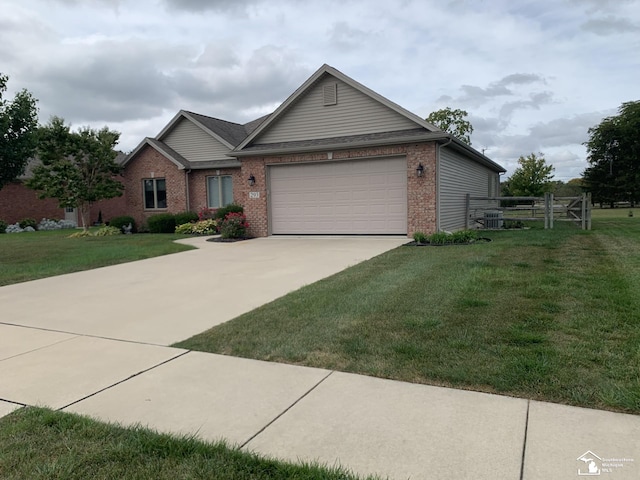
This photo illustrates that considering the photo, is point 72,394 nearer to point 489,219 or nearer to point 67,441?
point 67,441

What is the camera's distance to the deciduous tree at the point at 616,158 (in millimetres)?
51844

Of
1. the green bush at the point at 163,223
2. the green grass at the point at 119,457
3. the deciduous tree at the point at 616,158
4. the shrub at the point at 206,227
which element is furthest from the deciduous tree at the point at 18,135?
the deciduous tree at the point at 616,158

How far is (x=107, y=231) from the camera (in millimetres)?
20094

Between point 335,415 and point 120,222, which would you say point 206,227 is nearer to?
point 120,222

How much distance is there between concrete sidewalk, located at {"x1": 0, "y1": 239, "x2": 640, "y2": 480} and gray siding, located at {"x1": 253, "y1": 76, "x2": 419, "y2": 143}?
11.2m

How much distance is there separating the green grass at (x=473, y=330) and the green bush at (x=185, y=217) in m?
13.9

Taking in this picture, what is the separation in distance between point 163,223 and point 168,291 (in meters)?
13.7

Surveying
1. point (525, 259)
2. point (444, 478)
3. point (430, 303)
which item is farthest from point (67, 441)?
point (525, 259)

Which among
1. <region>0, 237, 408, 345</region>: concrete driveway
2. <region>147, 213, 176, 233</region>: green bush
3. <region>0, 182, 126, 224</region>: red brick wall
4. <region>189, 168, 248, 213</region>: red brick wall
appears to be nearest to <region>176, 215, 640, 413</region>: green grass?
<region>0, 237, 408, 345</region>: concrete driveway

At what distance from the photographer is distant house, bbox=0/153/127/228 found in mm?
25703

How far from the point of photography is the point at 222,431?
2877mm

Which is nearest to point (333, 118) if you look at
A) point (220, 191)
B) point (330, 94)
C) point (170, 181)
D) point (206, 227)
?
point (330, 94)

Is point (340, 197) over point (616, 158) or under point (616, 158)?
under

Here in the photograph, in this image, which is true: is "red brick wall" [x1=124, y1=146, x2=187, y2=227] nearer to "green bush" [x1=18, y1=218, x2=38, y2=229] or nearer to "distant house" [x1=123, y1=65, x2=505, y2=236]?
"distant house" [x1=123, y1=65, x2=505, y2=236]
